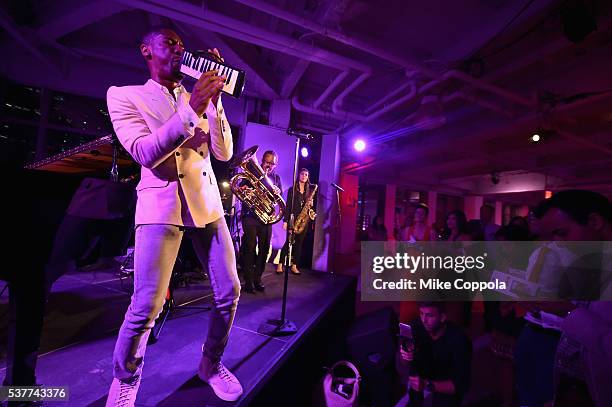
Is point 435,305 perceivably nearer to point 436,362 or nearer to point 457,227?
point 436,362

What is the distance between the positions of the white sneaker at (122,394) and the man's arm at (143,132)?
3.77 ft

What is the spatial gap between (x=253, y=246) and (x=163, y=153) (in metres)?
3.10

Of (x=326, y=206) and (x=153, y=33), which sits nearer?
(x=153, y=33)

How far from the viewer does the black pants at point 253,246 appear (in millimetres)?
4203

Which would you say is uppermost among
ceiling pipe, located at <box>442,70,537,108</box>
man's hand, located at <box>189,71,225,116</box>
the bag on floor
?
ceiling pipe, located at <box>442,70,537,108</box>

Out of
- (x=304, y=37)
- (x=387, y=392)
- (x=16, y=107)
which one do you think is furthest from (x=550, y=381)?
(x=16, y=107)

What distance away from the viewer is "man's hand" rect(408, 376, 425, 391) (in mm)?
2378

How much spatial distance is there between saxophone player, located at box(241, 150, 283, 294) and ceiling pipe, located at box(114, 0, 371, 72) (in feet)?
5.50

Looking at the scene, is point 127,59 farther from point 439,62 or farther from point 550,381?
point 550,381

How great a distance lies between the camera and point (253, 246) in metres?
4.24

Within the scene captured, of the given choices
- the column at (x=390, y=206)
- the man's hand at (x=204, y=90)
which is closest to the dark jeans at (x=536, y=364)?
the man's hand at (x=204, y=90)

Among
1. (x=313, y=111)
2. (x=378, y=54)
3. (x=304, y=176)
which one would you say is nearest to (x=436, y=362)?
(x=378, y=54)

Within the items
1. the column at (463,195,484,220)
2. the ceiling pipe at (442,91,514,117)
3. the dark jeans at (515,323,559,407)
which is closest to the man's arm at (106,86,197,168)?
the dark jeans at (515,323,559,407)

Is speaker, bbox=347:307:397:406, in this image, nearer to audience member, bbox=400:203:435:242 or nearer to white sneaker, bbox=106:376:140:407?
white sneaker, bbox=106:376:140:407
